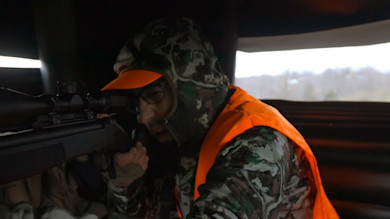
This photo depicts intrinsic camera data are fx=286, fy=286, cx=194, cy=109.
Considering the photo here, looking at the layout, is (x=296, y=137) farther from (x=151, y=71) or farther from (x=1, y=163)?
(x=1, y=163)

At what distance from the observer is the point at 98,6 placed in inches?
44.1

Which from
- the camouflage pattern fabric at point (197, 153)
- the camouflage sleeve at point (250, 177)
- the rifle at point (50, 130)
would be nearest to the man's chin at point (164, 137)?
the camouflage pattern fabric at point (197, 153)

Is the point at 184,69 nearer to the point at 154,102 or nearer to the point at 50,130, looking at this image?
the point at 154,102

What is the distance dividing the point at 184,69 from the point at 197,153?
0.27m

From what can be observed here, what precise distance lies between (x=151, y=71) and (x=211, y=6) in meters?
0.66

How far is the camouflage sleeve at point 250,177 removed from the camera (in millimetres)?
542

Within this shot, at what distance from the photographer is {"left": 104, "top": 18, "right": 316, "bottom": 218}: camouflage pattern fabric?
57cm

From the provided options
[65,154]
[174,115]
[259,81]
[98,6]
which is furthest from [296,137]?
[259,81]

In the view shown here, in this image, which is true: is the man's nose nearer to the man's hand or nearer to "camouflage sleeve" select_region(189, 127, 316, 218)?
the man's hand

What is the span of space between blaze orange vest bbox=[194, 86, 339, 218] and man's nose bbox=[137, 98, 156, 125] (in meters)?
0.20

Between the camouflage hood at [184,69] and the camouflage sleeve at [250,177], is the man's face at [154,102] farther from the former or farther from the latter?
the camouflage sleeve at [250,177]

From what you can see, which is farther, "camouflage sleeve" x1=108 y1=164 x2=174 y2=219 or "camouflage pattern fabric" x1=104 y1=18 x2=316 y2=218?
"camouflage sleeve" x1=108 y1=164 x2=174 y2=219

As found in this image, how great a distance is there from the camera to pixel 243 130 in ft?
2.25

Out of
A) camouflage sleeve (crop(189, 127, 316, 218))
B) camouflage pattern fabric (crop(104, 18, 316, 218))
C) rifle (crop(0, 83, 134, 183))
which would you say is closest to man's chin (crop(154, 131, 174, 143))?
camouflage pattern fabric (crop(104, 18, 316, 218))
